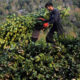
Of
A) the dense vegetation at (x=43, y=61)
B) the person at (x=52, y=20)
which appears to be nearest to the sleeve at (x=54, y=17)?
the person at (x=52, y=20)

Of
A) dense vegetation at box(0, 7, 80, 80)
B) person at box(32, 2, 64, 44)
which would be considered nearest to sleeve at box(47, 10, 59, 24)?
person at box(32, 2, 64, 44)

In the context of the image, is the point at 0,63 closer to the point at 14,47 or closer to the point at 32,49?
the point at 14,47

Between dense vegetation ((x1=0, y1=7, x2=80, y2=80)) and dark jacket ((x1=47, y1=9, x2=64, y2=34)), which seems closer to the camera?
dense vegetation ((x1=0, y1=7, x2=80, y2=80))

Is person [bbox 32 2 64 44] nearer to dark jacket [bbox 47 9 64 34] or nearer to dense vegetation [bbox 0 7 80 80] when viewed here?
dark jacket [bbox 47 9 64 34]

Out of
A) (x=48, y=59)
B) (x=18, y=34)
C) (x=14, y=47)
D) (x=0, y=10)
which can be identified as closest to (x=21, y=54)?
(x=14, y=47)

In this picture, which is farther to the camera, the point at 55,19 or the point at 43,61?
the point at 55,19

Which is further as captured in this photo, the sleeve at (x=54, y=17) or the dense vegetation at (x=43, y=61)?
the sleeve at (x=54, y=17)

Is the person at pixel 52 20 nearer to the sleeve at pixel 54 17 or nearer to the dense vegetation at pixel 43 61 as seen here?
the sleeve at pixel 54 17

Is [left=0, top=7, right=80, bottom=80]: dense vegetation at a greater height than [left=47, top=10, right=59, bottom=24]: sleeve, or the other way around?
[left=47, top=10, right=59, bottom=24]: sleeve

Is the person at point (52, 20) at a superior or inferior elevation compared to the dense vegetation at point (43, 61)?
superior

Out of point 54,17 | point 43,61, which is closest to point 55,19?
point 54,17

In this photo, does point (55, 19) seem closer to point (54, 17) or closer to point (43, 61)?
point (54, 17)

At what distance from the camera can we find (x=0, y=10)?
86.3ft

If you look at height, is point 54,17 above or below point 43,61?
above
